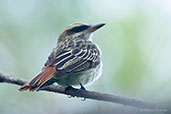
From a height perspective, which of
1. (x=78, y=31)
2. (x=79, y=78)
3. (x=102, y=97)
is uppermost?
(x=78, y=31)

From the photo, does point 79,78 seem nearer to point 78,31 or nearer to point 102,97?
point 102,97

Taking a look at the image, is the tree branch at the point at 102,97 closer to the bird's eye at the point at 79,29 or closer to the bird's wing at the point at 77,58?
the bird's wing at the point at 77,58

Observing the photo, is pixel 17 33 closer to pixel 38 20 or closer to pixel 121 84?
pixel 38 20

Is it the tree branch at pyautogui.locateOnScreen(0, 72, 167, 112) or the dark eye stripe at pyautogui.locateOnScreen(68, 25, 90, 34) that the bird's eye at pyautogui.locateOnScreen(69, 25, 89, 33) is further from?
the tree branch at pyautogui.locateOnScreen(0, 72, 167, 112)

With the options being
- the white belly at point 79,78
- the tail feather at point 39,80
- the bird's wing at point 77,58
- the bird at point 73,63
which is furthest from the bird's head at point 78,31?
the tail feather at point 39,80

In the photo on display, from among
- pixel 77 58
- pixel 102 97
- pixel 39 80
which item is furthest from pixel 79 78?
pixel 102 97

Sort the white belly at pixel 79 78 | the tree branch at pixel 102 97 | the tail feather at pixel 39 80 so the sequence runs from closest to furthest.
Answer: the tree branch at pixel 102 97, the tail feather at pixel 39 80, the white belly at pixel 79 78

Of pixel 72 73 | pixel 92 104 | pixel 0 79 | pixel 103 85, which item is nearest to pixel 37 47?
pixel 103 85

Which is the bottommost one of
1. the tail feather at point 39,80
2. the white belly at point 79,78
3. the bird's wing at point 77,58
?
the white belly at point 79,78
